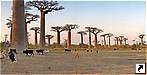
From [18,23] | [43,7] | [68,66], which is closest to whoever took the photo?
[68,66]

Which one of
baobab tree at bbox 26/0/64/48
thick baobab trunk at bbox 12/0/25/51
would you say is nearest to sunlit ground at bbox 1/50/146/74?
thick baobab trunk at bbox 12/0/25/51

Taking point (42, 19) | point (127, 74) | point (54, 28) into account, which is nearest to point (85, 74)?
point (127, 74)

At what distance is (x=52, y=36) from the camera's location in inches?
3487

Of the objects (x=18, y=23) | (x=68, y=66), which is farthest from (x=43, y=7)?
(x=68, y=66)

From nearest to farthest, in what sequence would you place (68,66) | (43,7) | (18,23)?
(68,66) < (18,23) < (43,7)

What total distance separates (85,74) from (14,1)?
25647mm

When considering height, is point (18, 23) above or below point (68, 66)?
above

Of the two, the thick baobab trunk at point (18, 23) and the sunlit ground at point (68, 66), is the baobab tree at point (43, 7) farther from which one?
the sunlit ground at point (68, 66)

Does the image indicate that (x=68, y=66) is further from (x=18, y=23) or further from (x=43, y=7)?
(x=43, y=7)

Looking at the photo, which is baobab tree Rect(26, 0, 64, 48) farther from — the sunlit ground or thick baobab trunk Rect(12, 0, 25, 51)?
the sunlit ground

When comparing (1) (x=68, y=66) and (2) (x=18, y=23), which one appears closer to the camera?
(1) (x=68, y=66)

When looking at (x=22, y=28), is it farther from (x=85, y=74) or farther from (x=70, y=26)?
(x=70, y=26)

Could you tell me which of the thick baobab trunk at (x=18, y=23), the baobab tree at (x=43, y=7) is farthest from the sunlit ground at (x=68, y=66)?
the baobab tree at (x=43, y=7)

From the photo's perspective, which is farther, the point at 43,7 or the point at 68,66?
the point at 43,7
